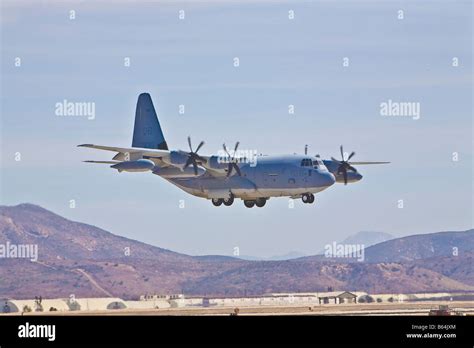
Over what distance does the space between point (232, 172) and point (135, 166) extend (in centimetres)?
988

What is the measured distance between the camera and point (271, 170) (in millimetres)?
87312

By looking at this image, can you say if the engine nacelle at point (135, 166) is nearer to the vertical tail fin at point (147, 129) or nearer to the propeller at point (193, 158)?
the propeller at point (193, 158)

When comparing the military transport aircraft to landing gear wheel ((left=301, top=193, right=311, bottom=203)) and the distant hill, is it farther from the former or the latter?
the distant hill

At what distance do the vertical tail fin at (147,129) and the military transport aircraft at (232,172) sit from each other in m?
11.3

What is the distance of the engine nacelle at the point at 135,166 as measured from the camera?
82.1m

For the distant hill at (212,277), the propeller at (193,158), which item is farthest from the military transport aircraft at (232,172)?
the distant hill at (212,277)

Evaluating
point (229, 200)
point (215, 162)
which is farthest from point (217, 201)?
point (215, 162)

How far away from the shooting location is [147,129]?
105 meters

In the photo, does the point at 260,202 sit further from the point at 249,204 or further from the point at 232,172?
the point at 232,172
